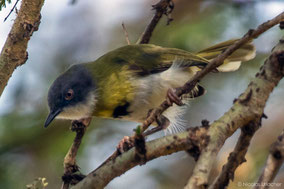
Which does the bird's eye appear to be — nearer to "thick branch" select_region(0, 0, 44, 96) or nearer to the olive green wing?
the olive green wing

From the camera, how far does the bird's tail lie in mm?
3723

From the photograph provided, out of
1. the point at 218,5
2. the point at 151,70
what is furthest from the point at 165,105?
the point at 218,5

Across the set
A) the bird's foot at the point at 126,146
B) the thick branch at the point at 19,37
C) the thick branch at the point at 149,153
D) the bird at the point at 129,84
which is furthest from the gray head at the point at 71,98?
the thick branch at the point at 149,153

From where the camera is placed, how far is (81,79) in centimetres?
366

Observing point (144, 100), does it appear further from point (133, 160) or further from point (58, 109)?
point (133, 160)

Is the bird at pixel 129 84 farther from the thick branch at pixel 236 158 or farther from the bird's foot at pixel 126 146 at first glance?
the thick branch at pixel 236 158

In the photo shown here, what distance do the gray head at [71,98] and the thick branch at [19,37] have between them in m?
1.05

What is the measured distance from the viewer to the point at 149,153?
1.92 metres

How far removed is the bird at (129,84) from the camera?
3.45 meters

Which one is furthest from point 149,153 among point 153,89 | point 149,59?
point 149,59

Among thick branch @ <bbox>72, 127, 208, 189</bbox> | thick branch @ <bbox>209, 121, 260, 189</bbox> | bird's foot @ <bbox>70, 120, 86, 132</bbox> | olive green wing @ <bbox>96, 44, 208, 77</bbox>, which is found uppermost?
olive green wing @ <bbox>96, 44, 208, 77</bbox>

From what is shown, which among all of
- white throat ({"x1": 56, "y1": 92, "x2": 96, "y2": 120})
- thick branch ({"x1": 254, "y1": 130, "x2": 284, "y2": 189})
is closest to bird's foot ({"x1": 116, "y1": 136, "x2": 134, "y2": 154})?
white throat ({"x1": 56, "y1": 92, "x2": 96, "y2": 120})

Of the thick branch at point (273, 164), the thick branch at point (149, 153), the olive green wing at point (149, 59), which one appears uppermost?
the olive green wing at point (149, 59)

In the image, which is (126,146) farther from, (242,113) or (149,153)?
(242,113)
